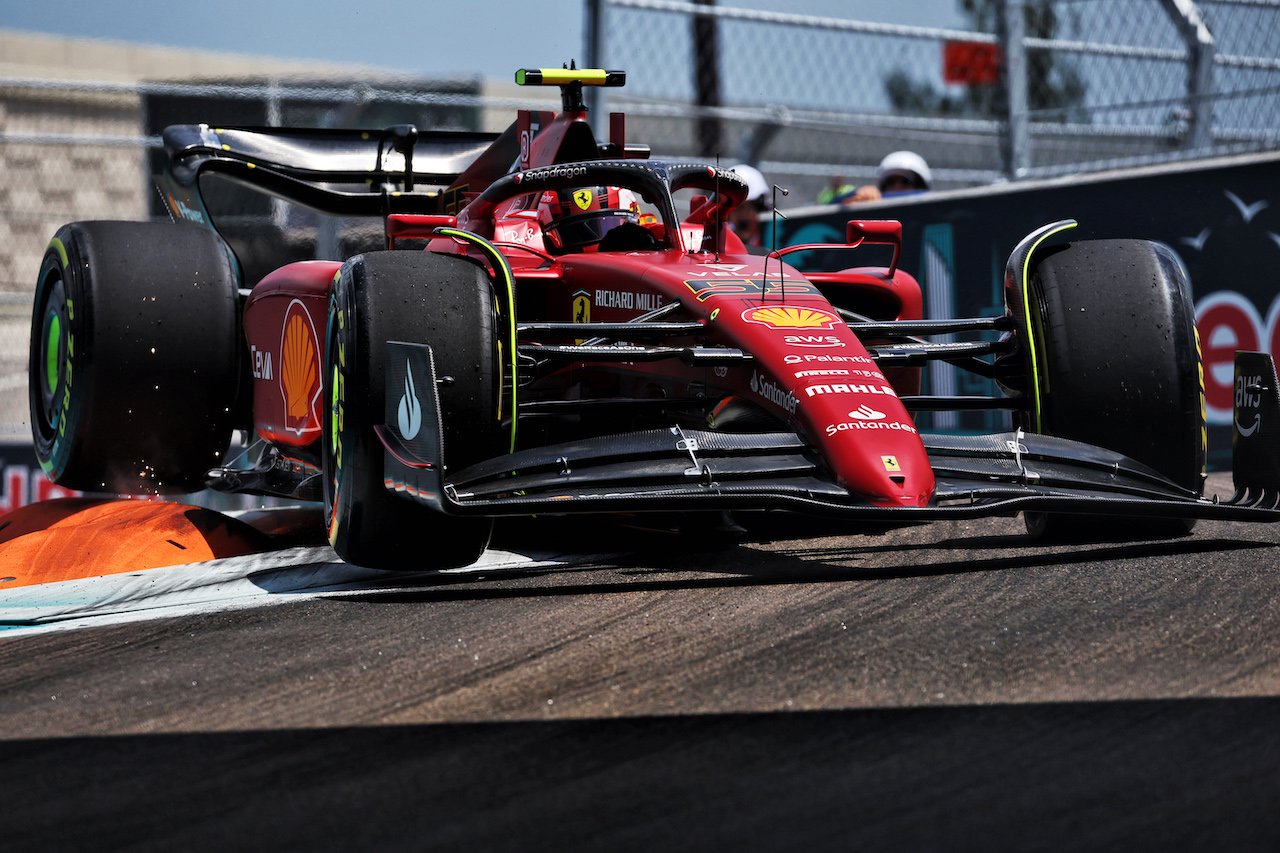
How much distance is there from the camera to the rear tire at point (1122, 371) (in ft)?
12.4

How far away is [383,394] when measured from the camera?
3396mm

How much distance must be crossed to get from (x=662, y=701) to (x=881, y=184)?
22.6ft

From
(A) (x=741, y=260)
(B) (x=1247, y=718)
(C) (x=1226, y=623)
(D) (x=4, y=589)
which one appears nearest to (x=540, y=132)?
(A) (x=741, y=260)

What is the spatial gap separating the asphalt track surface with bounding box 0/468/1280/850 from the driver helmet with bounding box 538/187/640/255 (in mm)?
1702

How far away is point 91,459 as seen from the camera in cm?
476

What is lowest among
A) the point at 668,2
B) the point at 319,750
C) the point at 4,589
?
the point at 4,589

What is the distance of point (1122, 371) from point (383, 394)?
2.00 m

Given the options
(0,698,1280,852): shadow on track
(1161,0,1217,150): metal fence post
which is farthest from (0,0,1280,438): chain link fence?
(0,698,1280,852): shadow on track

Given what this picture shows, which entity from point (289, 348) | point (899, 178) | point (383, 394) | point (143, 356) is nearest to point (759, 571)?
point (383, 394)

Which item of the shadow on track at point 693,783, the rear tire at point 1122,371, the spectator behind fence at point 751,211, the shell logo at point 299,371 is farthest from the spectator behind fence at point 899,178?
the shadow on track at point 693,783

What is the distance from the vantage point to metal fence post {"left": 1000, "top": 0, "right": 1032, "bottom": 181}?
7.51 metres

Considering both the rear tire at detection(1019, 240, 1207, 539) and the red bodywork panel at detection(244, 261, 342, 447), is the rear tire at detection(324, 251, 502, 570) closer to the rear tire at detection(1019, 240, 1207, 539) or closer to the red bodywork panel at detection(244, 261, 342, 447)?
the red bodywork panel at detection(244, 261, 342, 447)

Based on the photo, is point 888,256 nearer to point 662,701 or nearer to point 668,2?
point 668,2

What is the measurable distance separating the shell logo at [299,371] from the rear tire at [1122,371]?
2149 mm
